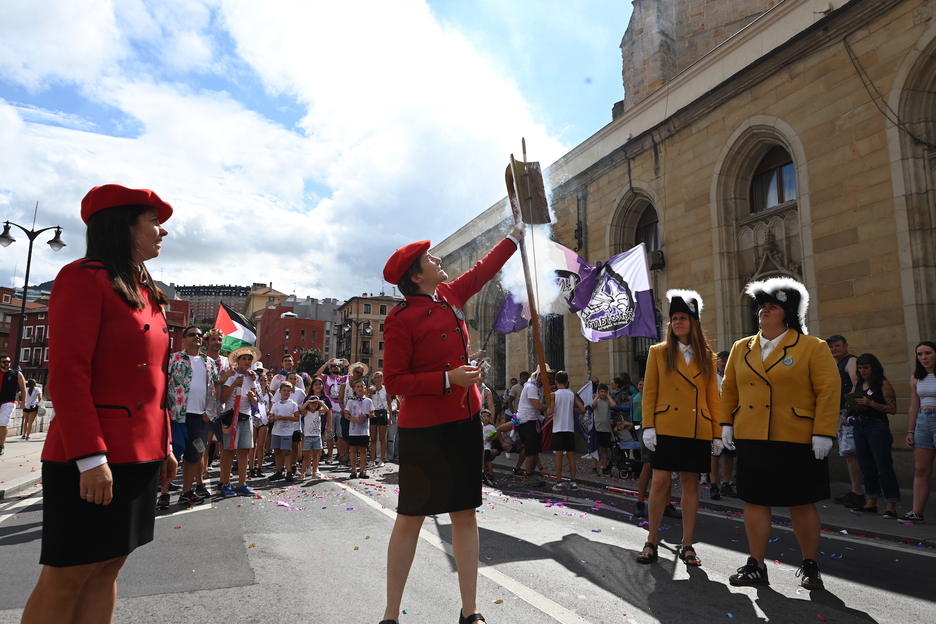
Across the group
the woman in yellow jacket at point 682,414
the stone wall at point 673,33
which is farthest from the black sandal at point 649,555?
the stone wall at point 673,33

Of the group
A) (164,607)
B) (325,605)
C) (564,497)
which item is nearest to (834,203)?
(564,497)

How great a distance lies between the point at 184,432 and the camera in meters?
7.50

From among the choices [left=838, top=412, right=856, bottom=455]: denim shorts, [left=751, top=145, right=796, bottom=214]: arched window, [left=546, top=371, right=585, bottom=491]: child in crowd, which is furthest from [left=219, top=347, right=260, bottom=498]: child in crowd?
[left=751, top=145, right=796, bottom=214]: arched window

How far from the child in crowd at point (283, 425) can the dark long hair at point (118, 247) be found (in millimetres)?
7965

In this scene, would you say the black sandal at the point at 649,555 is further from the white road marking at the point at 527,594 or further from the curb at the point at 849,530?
the curb at the point at 849,530

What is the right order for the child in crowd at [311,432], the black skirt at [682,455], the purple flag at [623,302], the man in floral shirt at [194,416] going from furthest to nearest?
the purple flag at [623,302], the child in crowd at [311,432], the man in floral shirt at [194,416], the black skirt at [682,455]

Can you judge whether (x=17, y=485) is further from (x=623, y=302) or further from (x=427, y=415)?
(x=623, y=302)

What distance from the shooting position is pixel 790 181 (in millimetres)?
12562

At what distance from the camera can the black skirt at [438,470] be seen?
2.93 m

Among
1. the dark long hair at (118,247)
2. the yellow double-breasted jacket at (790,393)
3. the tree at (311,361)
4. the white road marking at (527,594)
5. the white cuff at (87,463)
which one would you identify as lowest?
the white road marking at (527,594)

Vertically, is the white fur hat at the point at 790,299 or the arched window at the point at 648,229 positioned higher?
the arched window at the point at 648,229

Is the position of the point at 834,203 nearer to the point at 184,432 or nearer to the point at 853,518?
the point at 853,518

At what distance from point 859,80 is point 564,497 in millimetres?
8641

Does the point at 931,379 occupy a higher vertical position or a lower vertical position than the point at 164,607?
higher
